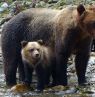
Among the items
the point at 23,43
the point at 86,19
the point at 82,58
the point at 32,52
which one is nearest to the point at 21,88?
the point at 32,52

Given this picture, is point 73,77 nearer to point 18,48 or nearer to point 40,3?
point 18,48

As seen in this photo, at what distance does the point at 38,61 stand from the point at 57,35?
0.79 m

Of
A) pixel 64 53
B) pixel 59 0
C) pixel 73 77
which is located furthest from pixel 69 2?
pixel 64 53

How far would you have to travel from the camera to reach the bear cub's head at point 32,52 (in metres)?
10.9

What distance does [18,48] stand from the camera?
1206cm

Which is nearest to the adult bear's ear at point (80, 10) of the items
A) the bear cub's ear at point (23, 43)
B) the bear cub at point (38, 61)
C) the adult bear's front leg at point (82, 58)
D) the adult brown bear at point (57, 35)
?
the adult brown bear at point (57, 35)

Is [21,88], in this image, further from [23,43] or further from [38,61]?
[23,43]

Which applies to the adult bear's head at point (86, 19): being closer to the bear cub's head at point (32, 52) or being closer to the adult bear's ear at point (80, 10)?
the adult bear's ear at point (80, 10)

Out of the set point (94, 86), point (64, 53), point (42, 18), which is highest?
point (42, 18)

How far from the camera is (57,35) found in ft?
37.2

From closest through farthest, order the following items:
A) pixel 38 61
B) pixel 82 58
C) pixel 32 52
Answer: pixel 38 61 < pixel 32 52 < pixel 82 58

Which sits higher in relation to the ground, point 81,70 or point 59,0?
point 59,0

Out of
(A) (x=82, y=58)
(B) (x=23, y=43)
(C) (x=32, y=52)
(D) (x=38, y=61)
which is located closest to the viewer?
(D) (x=38, y=61)

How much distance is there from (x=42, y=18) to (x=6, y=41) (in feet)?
3.30
